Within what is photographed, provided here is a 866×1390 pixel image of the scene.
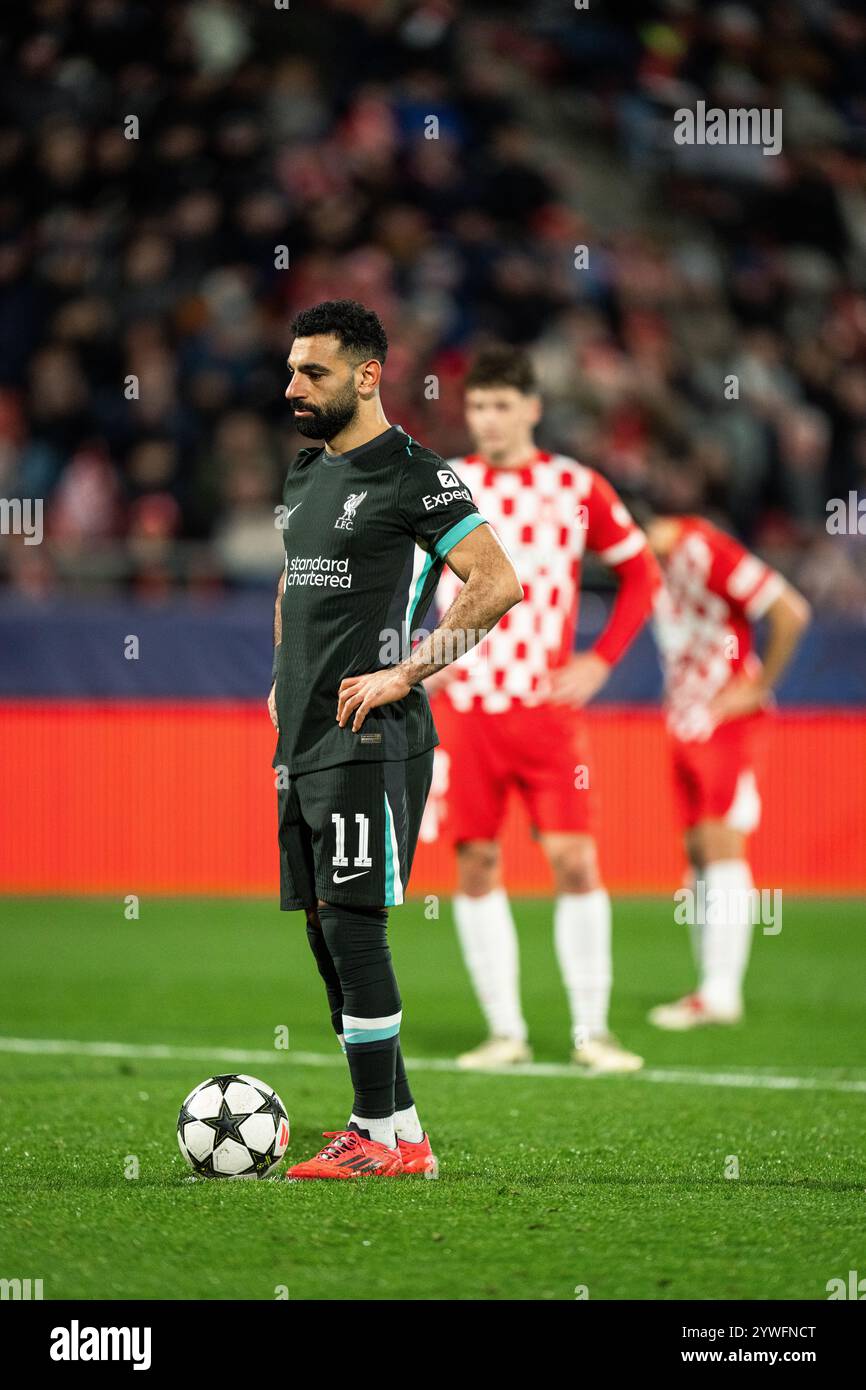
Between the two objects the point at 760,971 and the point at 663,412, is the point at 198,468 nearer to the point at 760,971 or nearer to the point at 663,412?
the point at 663,412

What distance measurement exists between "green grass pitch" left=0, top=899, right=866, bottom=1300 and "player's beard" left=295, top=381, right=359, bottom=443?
6.45 ft

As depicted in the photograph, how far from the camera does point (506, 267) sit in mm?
16141

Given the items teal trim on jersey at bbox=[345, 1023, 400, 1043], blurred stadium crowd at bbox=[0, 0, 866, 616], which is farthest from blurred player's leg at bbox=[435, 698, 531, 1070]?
blurred stadium crowd at bbox=[0, 0, 866, 616]

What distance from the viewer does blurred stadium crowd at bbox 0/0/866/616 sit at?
551 inches

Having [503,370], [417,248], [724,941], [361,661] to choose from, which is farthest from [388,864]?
[417,248]

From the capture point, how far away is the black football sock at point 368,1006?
511 centimetres

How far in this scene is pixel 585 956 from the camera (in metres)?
7.45

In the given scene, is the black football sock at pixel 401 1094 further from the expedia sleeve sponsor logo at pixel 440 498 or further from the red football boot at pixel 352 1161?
the expedia sleeve sponsor logo at pixel 440 498

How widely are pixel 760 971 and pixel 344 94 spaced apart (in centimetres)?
984

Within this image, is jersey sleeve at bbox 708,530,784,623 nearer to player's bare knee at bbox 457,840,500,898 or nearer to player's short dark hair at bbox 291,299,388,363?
player's bare knee at bbox 457,840,500,898

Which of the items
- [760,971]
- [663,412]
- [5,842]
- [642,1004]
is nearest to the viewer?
[642,1004]

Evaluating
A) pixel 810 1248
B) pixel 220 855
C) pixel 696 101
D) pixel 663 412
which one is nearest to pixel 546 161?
pixel 696 101

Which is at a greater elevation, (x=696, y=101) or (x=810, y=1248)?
(x=696, y=101)

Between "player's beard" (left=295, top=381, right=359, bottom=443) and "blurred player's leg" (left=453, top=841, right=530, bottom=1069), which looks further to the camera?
"blurred player's leg" (left=453, top=841, right=530, bottom=1069)
